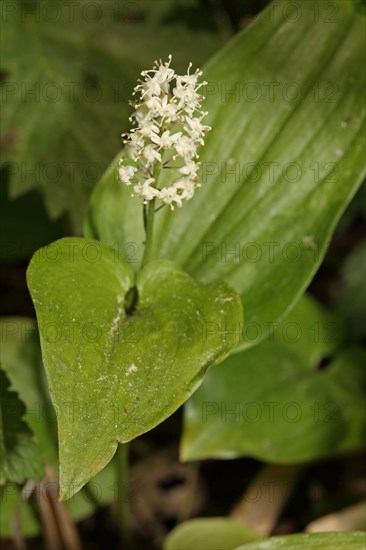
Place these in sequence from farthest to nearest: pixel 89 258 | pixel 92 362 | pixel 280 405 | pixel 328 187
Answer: pixel 280 405 → pixel 328 187 → pixel 89 258 → pixel 92 362

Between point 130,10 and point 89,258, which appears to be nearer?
point 89,258

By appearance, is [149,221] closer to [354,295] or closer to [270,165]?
[270,165]

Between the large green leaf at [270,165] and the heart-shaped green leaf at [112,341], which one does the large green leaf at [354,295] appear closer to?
the large green leaf at [270,165]

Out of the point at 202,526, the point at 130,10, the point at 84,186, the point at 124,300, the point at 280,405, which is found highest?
the point at 130,10

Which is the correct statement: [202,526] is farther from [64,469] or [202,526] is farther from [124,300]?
[64,469]

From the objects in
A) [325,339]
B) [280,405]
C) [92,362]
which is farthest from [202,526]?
[92,362]
